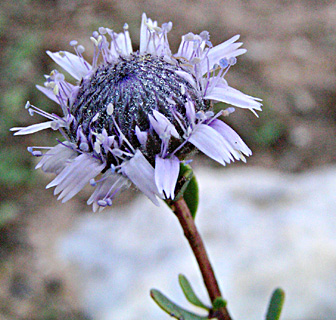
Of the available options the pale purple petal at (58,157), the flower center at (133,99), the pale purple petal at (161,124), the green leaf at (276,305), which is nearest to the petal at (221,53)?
the flower center at (133,99)

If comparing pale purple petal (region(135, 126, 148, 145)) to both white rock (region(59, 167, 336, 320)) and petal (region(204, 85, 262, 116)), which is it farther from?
white rock (region(59, 167, 336, 320))

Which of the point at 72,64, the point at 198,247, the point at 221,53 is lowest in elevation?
the point at 198,247

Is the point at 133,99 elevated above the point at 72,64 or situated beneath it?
situated beneath

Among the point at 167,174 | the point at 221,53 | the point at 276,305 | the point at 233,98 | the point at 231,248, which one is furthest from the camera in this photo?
the point at 231,248

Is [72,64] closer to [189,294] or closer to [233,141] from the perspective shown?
[233,141]

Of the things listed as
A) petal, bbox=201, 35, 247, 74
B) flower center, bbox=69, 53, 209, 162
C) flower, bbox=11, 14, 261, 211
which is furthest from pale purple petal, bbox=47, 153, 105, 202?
petal, bbox=201, 35, 247, 74

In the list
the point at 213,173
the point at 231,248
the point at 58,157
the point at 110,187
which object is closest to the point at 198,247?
the point at 110,187
